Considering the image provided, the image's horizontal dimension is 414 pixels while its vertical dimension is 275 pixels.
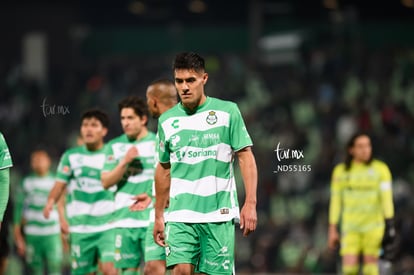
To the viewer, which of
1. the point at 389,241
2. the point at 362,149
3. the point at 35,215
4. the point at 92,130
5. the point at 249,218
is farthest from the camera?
the point at 35,215

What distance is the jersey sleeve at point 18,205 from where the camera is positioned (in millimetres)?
18250

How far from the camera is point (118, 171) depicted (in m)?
13.0

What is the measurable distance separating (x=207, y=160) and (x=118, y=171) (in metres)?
2.68

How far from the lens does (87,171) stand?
14.5 meters

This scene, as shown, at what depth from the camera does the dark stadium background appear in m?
24.8

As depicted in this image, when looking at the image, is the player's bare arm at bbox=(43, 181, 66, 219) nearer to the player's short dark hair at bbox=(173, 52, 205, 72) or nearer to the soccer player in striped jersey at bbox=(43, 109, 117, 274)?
the soccer player in striped jersey at bbox=(43, 109, 117, 274)

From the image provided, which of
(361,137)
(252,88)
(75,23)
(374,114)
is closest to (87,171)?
(361,137)

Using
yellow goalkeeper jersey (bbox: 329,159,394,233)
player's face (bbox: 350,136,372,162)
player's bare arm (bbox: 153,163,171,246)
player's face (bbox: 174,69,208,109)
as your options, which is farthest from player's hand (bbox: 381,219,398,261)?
player's face (bbox: 174,69,208,109)

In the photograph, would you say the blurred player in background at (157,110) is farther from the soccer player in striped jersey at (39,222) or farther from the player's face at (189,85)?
the soccer player in striped jersey at (39,222)

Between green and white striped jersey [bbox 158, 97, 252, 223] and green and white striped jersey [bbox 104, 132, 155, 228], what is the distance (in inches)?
111

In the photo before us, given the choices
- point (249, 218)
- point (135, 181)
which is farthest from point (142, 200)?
point (249, 218)

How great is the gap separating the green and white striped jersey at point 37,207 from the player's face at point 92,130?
4.50 m

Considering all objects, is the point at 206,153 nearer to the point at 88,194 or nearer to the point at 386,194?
the point at 88,194

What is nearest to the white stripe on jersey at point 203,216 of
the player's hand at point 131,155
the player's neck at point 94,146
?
the player's hand at point 131,155
